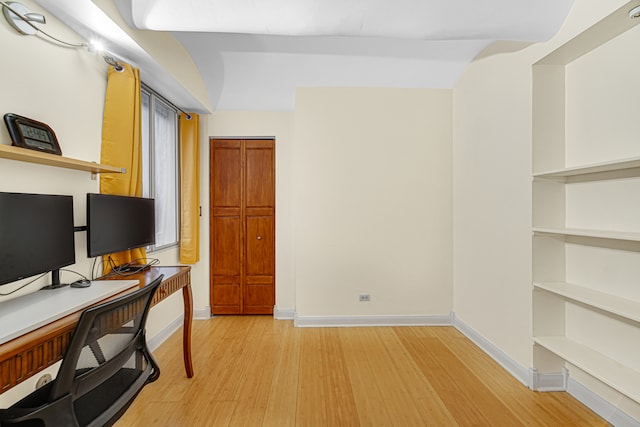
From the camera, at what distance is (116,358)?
1310 mm

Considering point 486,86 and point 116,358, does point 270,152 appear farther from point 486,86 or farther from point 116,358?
point 116,358

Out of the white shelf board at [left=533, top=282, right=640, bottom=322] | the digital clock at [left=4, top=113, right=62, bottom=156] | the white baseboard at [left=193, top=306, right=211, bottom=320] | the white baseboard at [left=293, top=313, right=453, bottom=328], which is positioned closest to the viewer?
the digital clock at [left=4, top=113, right=62, bottom=156]

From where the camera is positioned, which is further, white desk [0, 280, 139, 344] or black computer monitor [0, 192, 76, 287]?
black computer monitor [0, 192, 76, 287]

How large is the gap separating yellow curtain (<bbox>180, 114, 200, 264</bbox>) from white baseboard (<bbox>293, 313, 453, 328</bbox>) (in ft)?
4.77

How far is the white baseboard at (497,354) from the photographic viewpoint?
2.34m

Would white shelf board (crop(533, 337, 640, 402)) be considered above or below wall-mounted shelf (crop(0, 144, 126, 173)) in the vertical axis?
below

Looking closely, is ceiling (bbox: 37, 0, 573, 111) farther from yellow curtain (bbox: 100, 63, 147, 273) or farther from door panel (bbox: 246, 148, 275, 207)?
door panel (bbox: 246, 148, 275, 207)

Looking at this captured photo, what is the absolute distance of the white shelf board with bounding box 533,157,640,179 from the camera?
1.60m

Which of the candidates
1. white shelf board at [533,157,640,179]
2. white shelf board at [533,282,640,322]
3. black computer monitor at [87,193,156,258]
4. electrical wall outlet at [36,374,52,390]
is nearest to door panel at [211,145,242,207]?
black computer monitor at [87,193,156,258]

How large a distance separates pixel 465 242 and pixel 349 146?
63.9 inches

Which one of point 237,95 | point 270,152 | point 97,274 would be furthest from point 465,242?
point 97,274

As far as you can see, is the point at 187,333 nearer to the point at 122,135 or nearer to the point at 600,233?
the point at 122,135

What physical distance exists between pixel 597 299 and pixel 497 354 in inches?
43.3

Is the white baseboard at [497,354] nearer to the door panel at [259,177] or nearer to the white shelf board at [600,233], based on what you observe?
the white shelf board at [600,233]
